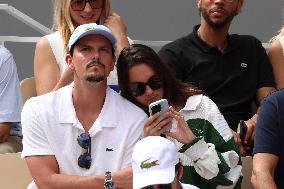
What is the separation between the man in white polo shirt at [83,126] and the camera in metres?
4.08

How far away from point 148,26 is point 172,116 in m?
3.69

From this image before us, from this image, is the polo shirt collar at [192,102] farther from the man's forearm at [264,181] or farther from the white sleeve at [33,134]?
the white sleeve at [33,134]

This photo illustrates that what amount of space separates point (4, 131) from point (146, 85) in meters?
1.36

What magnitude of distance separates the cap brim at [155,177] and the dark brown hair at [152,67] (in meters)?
1.03

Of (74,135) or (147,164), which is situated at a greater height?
(147,164)

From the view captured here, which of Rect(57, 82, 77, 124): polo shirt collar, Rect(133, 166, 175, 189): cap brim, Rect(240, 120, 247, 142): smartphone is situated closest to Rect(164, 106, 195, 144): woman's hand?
Rect(57, 82, 77, 124): polo shirt collar

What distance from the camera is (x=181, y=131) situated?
397cm

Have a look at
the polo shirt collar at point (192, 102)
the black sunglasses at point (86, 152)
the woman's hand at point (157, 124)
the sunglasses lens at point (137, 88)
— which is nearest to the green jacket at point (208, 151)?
the polo shirt collar at point (192, 102)

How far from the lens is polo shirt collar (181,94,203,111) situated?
4250 millimetres

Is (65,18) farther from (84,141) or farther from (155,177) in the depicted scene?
(155,177)

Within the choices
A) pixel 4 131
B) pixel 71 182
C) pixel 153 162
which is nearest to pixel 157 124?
pixel 71 182

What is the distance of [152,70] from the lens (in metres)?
4.27

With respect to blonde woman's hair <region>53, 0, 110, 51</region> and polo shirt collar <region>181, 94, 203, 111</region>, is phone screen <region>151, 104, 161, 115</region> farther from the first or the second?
blonde woman's hair <region>53, 0, 110, 51</region>

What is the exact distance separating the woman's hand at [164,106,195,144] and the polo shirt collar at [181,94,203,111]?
280 millimetres
